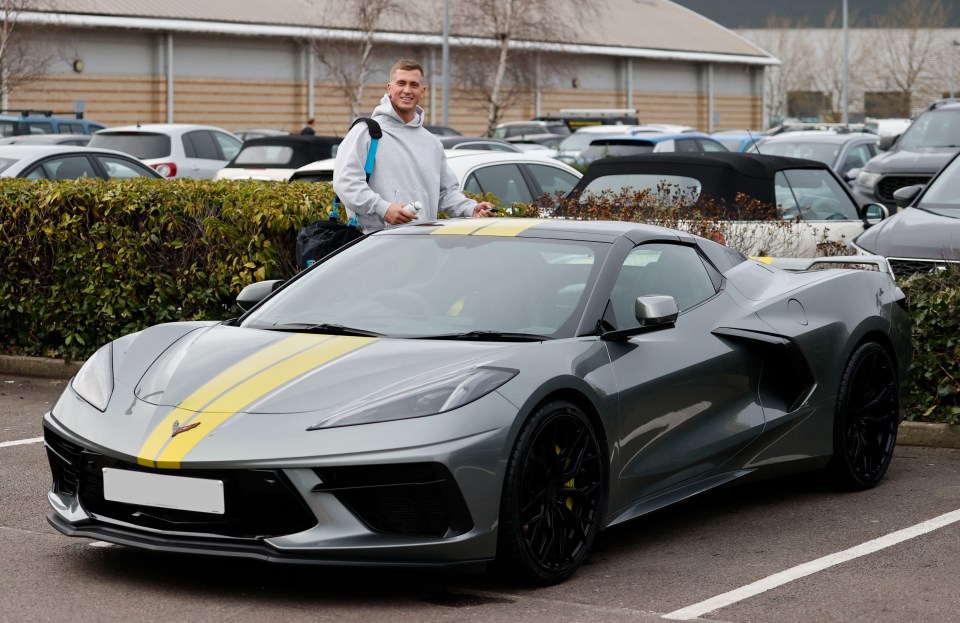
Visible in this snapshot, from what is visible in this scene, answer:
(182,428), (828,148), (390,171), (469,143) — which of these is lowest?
(182,428)

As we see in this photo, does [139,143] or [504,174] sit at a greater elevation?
[139,143]

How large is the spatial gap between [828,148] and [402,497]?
16.9 m

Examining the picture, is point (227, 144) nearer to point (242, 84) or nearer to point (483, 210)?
point (483, 210)

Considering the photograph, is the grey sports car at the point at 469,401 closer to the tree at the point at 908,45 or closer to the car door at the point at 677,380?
the car door at the point at 677,380

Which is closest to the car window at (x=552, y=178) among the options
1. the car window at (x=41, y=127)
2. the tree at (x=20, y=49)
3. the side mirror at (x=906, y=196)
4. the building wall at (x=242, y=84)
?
the side mirror at (x=906, y=196)

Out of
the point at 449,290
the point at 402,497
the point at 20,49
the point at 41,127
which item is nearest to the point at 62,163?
the point at 449,290

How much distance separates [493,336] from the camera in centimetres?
574

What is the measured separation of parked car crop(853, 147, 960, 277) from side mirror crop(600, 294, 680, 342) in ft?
15.1

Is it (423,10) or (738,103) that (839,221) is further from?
(738,103)

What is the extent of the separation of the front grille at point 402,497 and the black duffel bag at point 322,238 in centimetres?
326

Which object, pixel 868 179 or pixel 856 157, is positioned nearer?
pixel 868 179

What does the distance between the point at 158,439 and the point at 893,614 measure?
2.56 metres

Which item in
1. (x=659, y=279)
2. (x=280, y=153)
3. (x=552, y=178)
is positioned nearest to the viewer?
(x=659, y=279)

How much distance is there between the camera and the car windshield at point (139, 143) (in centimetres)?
2316
